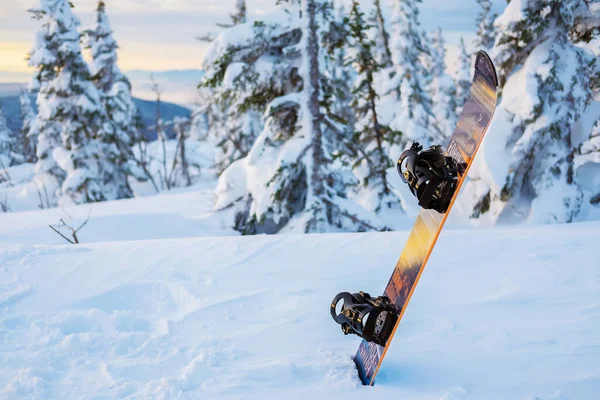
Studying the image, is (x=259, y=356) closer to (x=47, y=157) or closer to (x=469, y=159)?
(x=469, y=159)

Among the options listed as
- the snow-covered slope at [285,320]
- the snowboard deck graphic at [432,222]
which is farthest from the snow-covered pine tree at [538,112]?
the snowboard deck graphic at [432,222]

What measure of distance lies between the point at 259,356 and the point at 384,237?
3020mm

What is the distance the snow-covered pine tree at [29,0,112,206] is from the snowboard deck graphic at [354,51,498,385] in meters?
21.2

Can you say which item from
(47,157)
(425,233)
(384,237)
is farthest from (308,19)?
(47,157)

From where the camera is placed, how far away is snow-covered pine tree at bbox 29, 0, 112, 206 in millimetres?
21094

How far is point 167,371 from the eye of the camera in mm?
3336

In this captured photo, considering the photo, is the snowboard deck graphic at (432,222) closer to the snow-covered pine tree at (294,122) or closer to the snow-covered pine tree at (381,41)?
the snow-covered pine tree at (294,122)

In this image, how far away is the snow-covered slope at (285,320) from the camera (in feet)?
10.3

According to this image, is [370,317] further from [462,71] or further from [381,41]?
[462,71]

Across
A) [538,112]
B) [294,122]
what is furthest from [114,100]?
[538,112]

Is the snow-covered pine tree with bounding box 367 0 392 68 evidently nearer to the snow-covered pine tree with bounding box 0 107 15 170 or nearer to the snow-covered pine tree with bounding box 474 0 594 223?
the snow-covered pine tree with bounding box 474 0 594 223

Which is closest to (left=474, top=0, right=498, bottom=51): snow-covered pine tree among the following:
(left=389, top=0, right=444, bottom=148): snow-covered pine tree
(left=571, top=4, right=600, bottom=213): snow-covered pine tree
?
(left=389, top=0, right=444, bottom=148): snow-covered pine tree

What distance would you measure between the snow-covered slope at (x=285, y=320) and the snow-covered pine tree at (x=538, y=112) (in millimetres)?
7197

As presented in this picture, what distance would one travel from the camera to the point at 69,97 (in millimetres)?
21875
